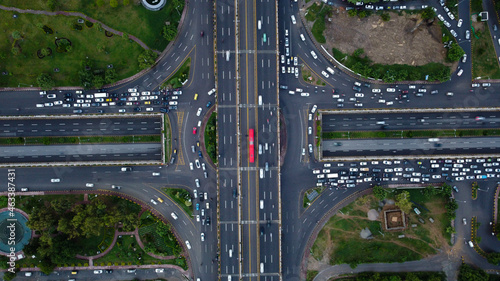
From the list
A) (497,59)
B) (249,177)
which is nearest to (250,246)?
(249,177)

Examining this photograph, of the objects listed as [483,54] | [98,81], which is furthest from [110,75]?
[483,54]

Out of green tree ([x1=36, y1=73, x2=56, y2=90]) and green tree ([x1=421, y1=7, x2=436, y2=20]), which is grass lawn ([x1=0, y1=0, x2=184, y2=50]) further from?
green tree ([x1=421, y1=7, x2=436, y2=20])

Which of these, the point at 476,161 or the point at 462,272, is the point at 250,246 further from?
the point at 476,161

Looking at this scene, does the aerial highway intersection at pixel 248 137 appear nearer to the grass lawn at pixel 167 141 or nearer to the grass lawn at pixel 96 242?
the grass lawn at pixel 167 141

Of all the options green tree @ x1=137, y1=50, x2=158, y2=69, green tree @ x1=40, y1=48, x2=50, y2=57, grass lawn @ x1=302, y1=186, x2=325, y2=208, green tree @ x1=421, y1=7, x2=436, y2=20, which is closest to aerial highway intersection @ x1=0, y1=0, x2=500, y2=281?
grass lawn @ x1=302, y1=186, x2=325, y2=208

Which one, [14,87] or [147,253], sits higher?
[14,87]
